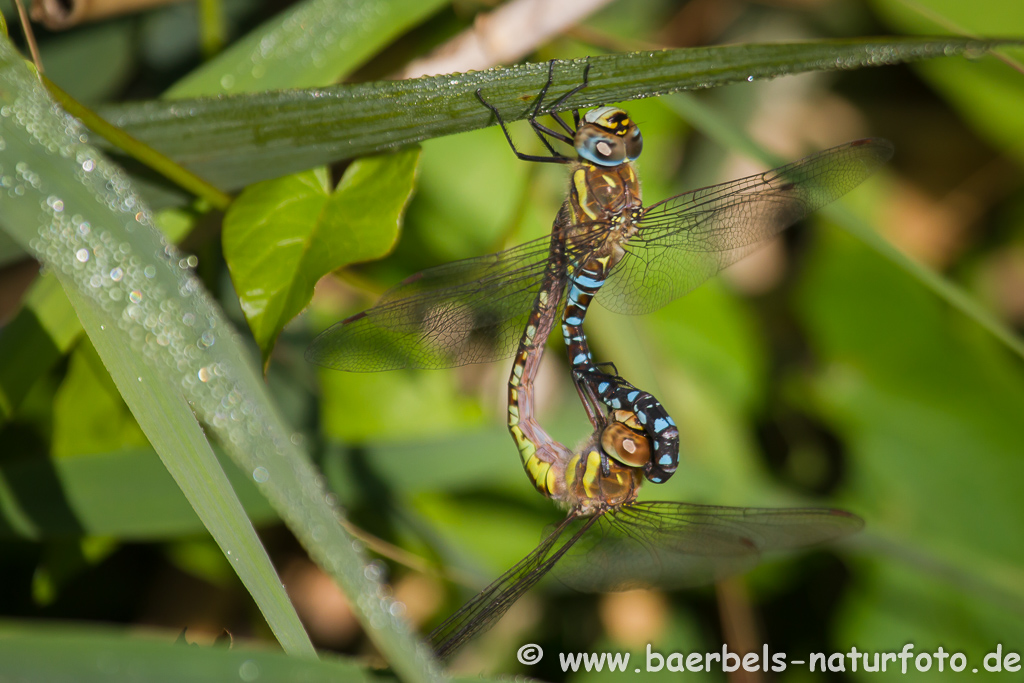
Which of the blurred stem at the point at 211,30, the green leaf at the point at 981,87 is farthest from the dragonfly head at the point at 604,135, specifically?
the green leaf at the point at 981,87

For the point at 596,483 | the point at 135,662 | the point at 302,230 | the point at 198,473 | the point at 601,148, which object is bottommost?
the point at 135,662

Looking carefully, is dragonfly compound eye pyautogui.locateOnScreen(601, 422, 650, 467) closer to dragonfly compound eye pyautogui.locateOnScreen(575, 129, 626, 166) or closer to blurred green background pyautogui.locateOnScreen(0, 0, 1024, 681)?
blurred green background pyautogui.locateOnScreen(0, 0, 1024, 681)

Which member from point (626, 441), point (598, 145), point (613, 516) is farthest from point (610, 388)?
point (598, 145)

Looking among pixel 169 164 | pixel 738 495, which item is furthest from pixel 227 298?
pixel 738 495

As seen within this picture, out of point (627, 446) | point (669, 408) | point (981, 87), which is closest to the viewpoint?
point (627, 446)

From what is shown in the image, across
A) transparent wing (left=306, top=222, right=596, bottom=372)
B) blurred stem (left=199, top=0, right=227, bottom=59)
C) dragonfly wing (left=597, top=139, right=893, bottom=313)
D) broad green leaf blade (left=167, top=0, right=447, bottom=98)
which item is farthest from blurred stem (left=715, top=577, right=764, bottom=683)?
blurred stem (left=199, top=0, right=227, bottom=59)

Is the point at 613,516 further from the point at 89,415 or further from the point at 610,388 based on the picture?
the point at 89,415

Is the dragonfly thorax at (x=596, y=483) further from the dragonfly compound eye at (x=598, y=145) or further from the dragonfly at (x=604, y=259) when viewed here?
the dragonfly compound eye at (x=598, y=145)

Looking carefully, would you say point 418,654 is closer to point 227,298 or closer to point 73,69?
point 227,298
